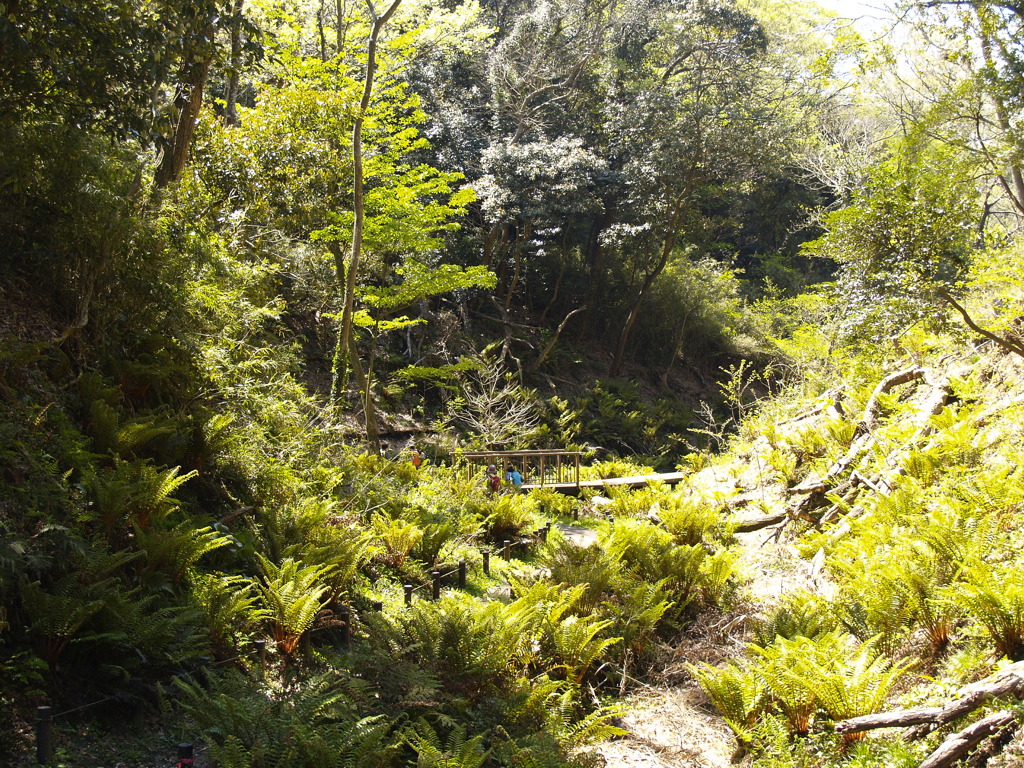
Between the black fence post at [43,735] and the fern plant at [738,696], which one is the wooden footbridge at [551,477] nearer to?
the fern plant at [738,696]

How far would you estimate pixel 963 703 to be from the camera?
347 centimetres

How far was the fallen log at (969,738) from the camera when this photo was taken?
3268 mm

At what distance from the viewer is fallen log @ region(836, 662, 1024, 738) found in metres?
3.41

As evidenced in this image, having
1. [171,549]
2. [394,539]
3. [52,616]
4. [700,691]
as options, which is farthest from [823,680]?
[394,539]

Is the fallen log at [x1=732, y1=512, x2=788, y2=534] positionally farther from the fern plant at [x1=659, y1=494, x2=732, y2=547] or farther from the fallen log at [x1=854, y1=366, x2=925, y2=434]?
the fallen log at [x1=854, y1=366, x2=925, y2=434]

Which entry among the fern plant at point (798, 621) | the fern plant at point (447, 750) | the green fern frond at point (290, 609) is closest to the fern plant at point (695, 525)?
the fern plant at point (798, 621)

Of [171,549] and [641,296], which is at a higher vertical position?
[641,296]

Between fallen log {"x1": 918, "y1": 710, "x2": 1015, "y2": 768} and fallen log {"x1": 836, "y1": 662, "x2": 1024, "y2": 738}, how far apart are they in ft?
0.50

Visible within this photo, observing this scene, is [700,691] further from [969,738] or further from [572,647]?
[969,738]

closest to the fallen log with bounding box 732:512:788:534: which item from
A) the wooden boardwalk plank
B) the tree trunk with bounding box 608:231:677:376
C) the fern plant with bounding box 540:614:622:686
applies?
the wooden boardwalk plank

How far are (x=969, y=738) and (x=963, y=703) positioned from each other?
0.77ft

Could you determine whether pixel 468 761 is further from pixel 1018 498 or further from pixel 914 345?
pixel 914 345

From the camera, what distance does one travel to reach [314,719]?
368cm

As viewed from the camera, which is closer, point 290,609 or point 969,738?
point 969,738
